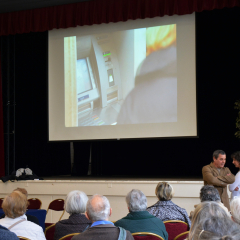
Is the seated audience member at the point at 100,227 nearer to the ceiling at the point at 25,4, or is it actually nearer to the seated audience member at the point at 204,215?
the seated audience member at the point at 204,215

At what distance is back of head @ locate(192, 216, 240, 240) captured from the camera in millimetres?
1162

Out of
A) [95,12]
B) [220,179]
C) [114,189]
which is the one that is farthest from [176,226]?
[95,12]

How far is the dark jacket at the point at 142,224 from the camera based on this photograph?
2314mm

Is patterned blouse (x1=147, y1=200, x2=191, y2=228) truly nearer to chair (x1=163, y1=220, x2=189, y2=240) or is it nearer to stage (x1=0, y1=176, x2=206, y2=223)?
chair (x1=163, y1=220, x2=189, y2=240)

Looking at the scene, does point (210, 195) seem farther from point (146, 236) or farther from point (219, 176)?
point (219, 176)

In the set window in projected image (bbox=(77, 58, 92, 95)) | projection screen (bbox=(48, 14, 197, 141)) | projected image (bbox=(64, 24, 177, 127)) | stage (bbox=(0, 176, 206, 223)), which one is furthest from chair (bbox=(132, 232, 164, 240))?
window in projected image (bbox=(77, 58, 92, 95))

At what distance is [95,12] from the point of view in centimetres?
640

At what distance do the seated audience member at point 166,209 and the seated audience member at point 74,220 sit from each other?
63 cm

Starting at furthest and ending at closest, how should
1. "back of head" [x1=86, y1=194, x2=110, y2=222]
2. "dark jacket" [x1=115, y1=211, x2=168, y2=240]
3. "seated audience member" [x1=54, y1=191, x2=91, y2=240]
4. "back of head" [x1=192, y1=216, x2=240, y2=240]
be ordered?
"seated audience member" [x1=54, y1=191, x2=91, y2=240]
"dark jacket" [x1=115, y1=211, x2=168, y2=240]
"back of head" [x1=86, y1=194, x2=110, y2=222]
"back of head" [x1=192, y1=216, x2=240, y2=240]

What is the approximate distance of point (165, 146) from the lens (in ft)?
24.9

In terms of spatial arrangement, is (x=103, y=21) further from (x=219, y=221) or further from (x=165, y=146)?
(x=219, y=221)

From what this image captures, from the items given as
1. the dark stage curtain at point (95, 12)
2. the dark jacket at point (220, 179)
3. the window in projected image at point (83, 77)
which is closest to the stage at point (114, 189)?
the dark jacket at point (220, 179)

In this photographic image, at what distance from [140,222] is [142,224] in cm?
2

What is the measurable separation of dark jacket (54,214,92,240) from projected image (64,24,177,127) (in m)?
3.79
